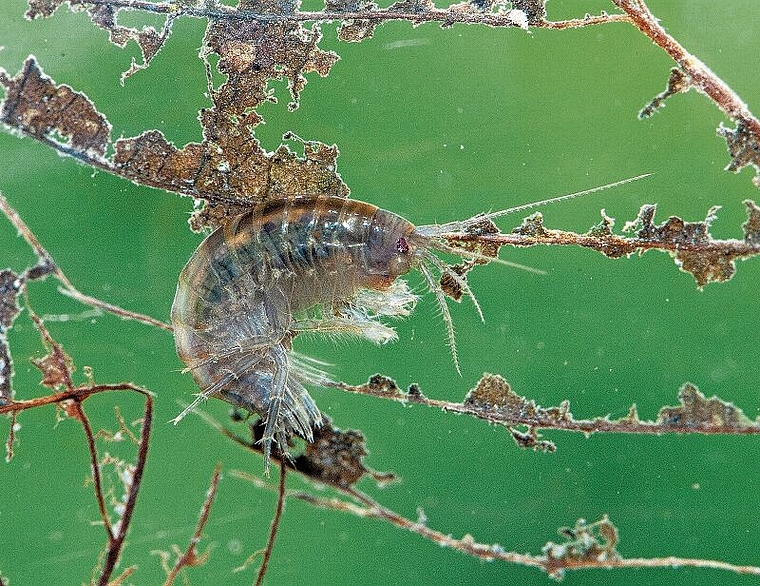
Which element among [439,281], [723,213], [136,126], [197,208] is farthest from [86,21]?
[723,213]

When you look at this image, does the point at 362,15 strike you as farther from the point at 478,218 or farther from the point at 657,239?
the point at 657,239

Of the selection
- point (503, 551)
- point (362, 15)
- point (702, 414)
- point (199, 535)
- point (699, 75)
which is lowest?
point (199, 535)

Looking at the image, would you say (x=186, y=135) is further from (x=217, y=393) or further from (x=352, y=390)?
(x=352, y=390)

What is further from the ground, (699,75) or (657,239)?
(699,75)

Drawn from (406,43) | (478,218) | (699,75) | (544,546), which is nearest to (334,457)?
(544,546)

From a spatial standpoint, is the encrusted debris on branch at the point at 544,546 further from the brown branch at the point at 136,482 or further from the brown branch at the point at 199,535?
the brown branch at the point at 136,482

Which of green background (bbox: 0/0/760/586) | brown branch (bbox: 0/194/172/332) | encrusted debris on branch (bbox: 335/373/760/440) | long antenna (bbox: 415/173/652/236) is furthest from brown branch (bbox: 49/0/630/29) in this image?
encrusted debris on branch (bbox: 335/373/760/440)

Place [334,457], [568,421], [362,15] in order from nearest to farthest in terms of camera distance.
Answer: [362,15] → [568,421] → [334,457]
